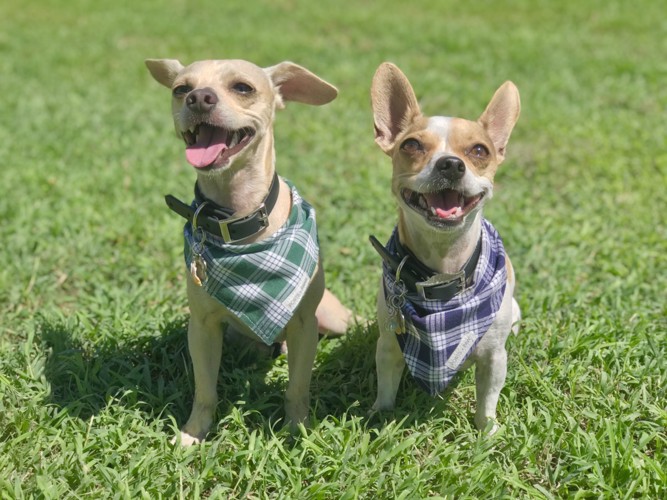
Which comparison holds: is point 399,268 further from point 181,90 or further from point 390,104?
point 181,90

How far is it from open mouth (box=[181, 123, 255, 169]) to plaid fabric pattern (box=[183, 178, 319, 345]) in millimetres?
394

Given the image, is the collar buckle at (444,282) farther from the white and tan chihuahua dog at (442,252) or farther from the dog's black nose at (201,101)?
the dog's black nose at (201,101)

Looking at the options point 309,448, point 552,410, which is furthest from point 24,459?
point 552,410

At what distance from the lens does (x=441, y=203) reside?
2.95m

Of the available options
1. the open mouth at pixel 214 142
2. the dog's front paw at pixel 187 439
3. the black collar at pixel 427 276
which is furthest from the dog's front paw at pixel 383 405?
the open mouth at pixel 214 142

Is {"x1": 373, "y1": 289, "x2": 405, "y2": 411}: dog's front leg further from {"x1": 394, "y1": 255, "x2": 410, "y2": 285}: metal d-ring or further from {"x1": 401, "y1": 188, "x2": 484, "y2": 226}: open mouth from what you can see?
{"x1": 401, "y1": 188, "x2": 484, "y2": 226}: open mouth

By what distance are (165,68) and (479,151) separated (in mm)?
1707

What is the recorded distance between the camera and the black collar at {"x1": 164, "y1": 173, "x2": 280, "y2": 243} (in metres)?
3.12

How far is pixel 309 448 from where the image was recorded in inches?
125

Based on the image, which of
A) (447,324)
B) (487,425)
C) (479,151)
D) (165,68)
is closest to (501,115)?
(479,151)

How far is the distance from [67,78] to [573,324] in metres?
7.91

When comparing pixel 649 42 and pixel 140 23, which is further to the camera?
pixel 140 23

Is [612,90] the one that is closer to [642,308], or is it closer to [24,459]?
[642,308]

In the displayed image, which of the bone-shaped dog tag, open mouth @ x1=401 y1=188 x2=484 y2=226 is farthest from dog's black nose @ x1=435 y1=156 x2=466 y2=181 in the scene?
the bone-shaped dog tag
